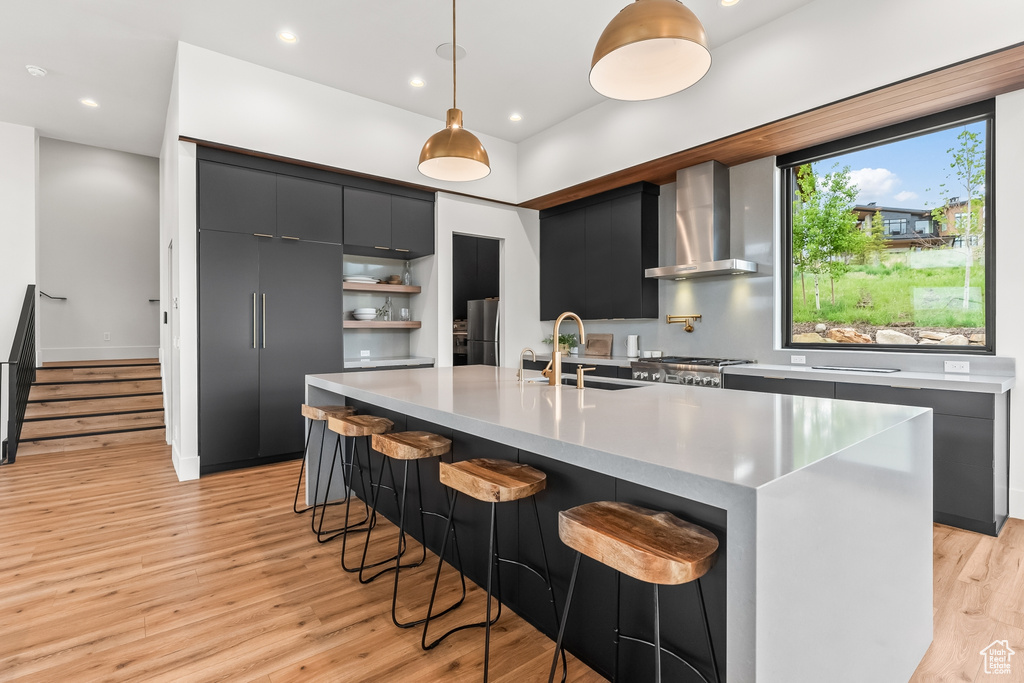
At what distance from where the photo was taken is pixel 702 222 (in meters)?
4.34

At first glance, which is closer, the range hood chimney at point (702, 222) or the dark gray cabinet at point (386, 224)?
the range hood chimney at point (702, 222)

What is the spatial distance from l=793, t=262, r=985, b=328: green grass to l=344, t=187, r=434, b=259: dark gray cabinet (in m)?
3.49

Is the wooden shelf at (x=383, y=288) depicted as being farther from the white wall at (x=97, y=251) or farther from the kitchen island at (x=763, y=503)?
the white wall at (x=97, y=251)

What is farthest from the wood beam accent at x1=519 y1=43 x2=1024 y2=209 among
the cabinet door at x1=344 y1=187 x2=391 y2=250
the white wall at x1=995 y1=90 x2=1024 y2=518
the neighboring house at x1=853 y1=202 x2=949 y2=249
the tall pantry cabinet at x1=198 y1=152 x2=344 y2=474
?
the tall pantry cabinet at x1=198 y1=152 x2=344 y2=474

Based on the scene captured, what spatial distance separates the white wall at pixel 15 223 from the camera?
510 centimetres

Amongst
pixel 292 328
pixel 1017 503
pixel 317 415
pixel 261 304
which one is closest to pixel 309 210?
pixel 261 304

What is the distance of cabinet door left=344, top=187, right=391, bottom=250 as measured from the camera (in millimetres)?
4770

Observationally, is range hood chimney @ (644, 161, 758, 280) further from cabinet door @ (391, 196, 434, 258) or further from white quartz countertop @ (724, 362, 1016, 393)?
cabinet door @ (391, 196, 434, 258)

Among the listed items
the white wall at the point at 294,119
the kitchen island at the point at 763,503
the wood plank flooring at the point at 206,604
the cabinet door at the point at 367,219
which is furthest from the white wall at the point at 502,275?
the kitchen island at the point at 763,503

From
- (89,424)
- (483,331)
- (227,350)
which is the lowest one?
(89,424)

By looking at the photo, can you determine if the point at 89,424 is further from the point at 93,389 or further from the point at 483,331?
the point at 483,331

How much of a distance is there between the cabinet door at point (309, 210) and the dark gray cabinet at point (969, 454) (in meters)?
4.49

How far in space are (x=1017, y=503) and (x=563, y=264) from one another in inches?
160

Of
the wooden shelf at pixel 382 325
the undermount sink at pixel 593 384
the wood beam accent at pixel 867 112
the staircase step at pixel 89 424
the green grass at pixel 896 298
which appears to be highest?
the wood beam accent at pixel 867 112
